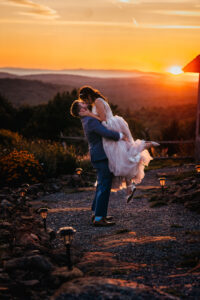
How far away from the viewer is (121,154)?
565 cm

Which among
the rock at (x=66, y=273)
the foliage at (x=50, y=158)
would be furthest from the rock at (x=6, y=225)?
the foliage at (x=50, y=158)

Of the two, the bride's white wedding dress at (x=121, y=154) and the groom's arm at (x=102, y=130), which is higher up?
the groom's arm at (x=102, y=130)

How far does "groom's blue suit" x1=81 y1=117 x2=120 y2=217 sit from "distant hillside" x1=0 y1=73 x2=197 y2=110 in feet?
196

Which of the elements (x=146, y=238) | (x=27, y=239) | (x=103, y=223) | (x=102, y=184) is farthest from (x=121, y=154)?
(x=27, y=239)

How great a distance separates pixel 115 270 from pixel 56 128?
1979cm

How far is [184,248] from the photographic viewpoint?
179 inches

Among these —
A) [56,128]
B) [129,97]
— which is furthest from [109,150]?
[129,97]

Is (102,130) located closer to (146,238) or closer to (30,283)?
(146,238)

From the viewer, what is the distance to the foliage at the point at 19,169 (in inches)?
372

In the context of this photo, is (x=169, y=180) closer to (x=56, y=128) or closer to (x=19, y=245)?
(x=19, y=245)

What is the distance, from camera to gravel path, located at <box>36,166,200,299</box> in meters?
3.71

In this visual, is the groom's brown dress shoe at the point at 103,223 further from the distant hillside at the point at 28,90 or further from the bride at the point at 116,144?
the distant hillside at the point at 28,90

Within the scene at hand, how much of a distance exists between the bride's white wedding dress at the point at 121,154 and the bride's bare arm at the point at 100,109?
4 centimetres

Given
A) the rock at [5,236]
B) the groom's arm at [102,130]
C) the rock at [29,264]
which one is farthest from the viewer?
the groom's arm at [102,130]
